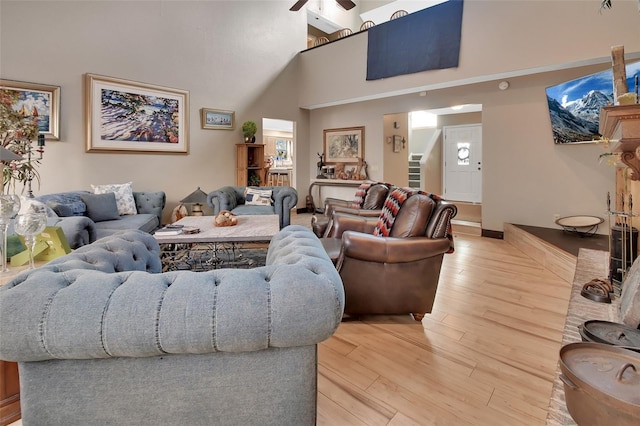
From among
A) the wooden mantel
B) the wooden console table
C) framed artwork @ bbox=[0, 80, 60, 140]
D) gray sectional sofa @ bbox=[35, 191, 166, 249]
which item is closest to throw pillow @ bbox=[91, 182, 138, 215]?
gray sectional sofa @ bbox=[35, 191, 166, 249]

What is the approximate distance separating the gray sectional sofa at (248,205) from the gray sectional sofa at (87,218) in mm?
847

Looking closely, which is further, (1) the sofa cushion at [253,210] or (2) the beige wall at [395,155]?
(2) the beige wall at [395,155]

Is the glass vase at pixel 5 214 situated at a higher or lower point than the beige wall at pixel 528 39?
lower

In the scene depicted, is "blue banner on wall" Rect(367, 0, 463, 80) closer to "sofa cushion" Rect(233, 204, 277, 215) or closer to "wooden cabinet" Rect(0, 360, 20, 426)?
"sofa cushion" Rect(233, 204, 277, 215)

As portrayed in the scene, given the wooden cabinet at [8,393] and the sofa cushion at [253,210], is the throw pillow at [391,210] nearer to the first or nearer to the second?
the wooden cabinet at [8,393]

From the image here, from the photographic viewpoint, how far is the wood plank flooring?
1.53 m

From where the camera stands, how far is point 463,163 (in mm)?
8258

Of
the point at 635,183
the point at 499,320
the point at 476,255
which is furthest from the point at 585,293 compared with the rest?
the point at 476,255

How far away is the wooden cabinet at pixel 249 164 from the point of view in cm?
651

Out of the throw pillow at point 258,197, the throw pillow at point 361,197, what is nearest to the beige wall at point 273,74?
the throw pillow at point 258,197

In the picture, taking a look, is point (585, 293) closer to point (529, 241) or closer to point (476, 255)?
point (476, 255)

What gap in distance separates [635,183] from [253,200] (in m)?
4.56

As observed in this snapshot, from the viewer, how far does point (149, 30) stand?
5.26 m

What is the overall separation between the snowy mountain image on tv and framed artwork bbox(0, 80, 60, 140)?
6.78 meters
